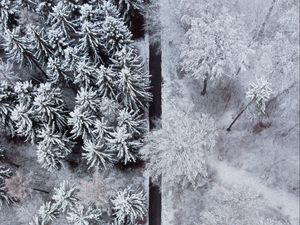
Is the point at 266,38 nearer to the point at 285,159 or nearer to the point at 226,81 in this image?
the point at 226,81

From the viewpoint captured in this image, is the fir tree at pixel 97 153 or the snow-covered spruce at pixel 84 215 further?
the fir tree at pixel 97 153

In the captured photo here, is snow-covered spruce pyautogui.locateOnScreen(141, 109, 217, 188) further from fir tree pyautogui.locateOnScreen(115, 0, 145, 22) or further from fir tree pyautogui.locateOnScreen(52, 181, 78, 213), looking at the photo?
fir tree pyautogui.locateOnScreen(115, 0, 145, 22)

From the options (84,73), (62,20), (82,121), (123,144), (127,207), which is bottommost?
(127,207)

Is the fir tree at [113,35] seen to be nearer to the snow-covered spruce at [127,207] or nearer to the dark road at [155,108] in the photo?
the dark road at [155,108]

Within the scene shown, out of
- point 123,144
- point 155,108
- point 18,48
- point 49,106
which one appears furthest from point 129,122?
point 18,48

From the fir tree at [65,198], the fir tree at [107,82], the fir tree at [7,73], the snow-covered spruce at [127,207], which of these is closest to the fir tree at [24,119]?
the fir tree at [7,73]

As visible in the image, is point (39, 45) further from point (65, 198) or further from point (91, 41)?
point (65, 198)
